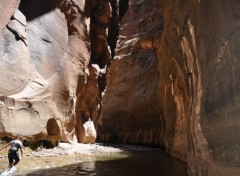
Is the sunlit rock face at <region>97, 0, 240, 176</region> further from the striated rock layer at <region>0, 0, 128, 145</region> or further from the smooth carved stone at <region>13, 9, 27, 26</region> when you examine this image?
the smooth carved stone at <region>13, 9, 27, 26</region>

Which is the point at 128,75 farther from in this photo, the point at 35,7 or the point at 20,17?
the point at 20,17

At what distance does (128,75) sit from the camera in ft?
137

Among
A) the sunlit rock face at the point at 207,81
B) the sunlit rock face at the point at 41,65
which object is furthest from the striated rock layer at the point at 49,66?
the sunlit rock face at the point at 207,81

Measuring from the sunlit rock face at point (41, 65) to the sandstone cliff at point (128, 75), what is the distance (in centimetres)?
6

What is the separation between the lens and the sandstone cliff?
6207 millimetres

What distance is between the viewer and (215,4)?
644cm

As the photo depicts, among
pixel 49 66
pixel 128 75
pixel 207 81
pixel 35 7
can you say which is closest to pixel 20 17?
pixel 35 7

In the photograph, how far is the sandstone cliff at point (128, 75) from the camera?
6.21 m

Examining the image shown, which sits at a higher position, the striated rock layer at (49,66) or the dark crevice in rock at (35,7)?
the dark crevice in rock at (35,7)

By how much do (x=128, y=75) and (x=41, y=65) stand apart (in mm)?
23283

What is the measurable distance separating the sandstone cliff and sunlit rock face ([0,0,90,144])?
6 centimetres

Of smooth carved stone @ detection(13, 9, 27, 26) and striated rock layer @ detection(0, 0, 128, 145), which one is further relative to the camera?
smooth carved stone @ detection(13, 9, 27, 26)

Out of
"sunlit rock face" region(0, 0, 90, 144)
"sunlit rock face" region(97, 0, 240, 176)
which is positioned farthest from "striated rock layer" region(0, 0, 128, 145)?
"sunlit rock face" region(97, 0, 240, 176)

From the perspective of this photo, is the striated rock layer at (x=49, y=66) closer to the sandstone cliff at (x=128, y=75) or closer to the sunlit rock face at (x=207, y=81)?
the sandstone cliff at (x=128, y=75)
